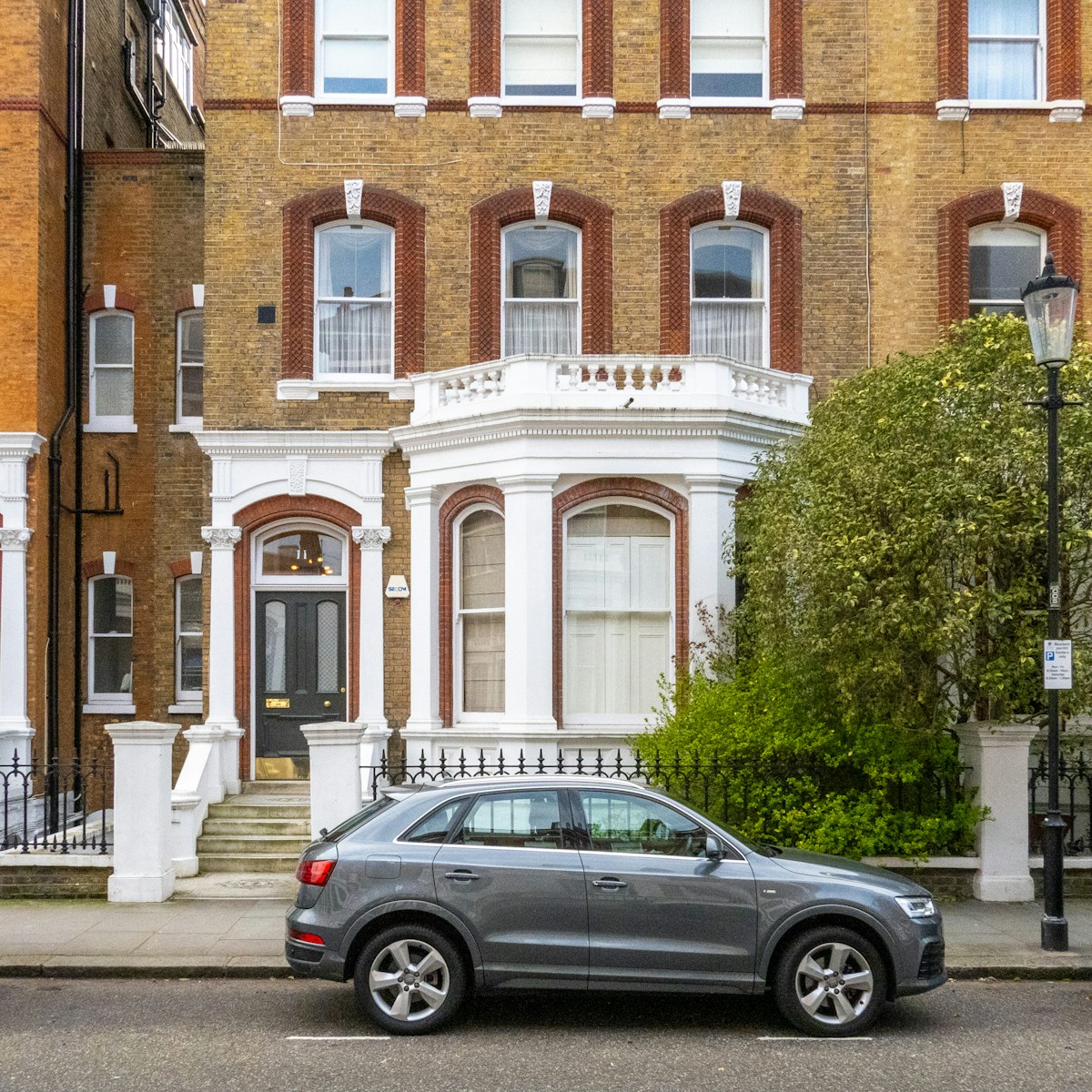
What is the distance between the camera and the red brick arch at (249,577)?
53.8ft

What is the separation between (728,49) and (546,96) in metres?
2.45

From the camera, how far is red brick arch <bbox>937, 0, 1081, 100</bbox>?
55.8 ft

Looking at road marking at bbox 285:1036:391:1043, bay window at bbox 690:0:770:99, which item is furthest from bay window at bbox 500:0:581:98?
road marking at bbox 285:1036:391:1043

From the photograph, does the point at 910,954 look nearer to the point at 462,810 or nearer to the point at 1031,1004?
the point at 1031,1004

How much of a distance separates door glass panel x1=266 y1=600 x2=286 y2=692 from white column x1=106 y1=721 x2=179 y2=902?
4.17m

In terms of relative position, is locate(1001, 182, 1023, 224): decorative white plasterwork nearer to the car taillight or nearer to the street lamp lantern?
the street lamp lantern

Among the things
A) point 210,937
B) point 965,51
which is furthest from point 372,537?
point 965,51

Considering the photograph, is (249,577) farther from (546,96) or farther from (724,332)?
(546,96)

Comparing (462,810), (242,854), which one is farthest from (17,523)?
(462,810)

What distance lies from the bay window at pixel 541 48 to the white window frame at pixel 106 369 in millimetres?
6139

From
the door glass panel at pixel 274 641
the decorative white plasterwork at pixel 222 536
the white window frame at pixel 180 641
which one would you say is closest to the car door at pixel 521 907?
the door glass panel at pixel 274 641

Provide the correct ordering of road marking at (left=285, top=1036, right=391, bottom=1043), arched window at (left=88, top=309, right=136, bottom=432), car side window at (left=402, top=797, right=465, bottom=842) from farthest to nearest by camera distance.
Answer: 1. arched window at (left=88, top=309, right=136, bottom=432)
2. car side window at (left=402, top=797, right=465, bottom=842)
3. road marking at (left=285, top=1036, right=391, bottom=1043)

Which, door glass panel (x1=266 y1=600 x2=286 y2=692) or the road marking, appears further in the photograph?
door glass panel (x1=266 y1=600 x2=286 y2=692)

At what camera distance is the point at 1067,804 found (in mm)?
14938
